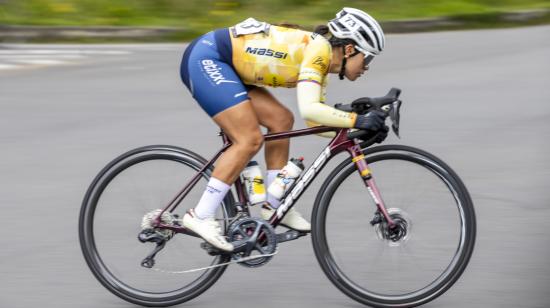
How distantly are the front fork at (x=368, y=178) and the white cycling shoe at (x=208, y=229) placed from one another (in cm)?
71

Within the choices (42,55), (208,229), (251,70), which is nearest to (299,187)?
(208,229)

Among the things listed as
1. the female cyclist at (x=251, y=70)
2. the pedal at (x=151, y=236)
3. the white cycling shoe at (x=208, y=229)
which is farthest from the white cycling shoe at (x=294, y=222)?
the pedal at (x=151, y=236)

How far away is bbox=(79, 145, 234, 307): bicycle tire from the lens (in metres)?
5.76

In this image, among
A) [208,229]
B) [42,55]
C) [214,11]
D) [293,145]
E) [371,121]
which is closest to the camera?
[371,121]

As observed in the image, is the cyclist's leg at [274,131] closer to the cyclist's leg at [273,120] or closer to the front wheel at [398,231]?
the cyclist's leg at [273,120]

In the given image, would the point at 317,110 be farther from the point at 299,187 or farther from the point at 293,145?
the point at 293,145

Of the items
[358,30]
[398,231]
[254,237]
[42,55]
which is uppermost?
[358,30]

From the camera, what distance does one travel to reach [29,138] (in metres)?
10.5

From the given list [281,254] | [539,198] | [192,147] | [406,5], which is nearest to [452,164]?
[539,198]

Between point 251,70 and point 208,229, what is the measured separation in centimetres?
79

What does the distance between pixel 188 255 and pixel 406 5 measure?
13.8 meters

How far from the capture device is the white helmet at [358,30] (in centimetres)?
552

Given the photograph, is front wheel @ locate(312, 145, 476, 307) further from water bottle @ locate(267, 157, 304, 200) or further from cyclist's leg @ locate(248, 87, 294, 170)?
cyclist's leg @ locate(248, 87, 294, 170)

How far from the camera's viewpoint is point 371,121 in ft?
17.8
